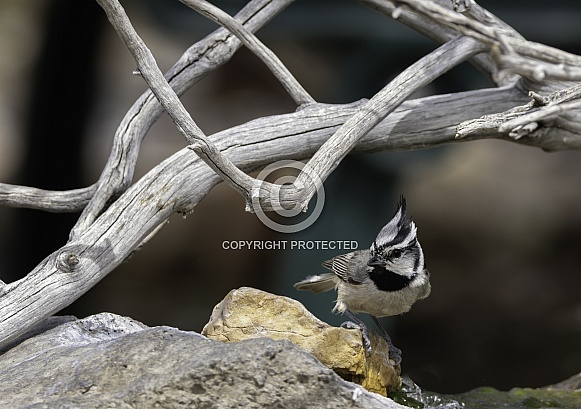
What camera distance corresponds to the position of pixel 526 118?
5.24ft

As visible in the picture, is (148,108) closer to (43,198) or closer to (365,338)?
(43,198)

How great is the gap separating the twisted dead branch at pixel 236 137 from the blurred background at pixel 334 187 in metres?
0.97

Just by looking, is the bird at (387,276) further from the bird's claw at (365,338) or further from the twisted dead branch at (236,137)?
the twisted dead branch at (236,137)

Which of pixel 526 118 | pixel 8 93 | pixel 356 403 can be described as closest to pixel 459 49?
pixel 526 118

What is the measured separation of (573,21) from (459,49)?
4.94 ft

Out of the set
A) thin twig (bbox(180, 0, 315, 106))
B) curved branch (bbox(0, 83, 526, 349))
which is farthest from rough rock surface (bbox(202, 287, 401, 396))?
thin twig (bbox(180, 0, 315, 106))

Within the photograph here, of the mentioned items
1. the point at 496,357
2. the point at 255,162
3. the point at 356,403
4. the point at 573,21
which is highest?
the point at 573,21

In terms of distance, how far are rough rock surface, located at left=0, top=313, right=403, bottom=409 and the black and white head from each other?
2.87 ft

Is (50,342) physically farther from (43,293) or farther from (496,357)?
(496,357)

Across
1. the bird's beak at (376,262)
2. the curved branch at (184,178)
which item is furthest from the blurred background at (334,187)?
the bird's beak at (376,262)

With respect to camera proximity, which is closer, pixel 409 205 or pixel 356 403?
pixel 356 403

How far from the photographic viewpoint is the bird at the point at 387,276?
258 centimetres

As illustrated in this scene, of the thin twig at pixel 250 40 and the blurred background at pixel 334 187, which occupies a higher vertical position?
the blurred background at pixel 334 187
